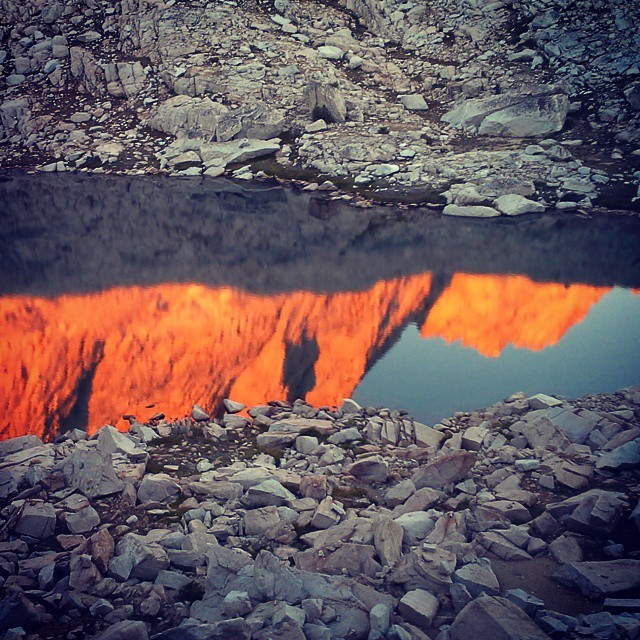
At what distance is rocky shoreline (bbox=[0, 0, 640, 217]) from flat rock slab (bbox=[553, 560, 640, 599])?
98.1ft

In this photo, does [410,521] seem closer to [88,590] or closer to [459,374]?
[88,590]

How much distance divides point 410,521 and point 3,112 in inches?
2162

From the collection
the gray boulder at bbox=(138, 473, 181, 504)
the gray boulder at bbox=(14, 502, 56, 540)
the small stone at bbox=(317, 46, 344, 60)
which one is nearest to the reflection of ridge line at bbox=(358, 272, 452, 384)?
the gray boulder at bbox=(138, 473, 181, 504)

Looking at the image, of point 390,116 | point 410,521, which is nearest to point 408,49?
point 390,116

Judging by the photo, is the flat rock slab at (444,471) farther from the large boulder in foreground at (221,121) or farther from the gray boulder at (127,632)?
the large boulder in foreground at (221,121)

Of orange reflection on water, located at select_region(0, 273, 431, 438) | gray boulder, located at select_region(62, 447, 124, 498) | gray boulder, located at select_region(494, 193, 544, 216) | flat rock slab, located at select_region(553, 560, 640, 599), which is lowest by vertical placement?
orange reflection on water, located at select_region(0, 273, 431, 438)

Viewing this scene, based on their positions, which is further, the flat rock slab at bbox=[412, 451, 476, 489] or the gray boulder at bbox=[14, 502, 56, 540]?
the flat rock slab at bbox=[412, 451, 476, 489]

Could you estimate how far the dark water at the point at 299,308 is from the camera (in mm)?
15203

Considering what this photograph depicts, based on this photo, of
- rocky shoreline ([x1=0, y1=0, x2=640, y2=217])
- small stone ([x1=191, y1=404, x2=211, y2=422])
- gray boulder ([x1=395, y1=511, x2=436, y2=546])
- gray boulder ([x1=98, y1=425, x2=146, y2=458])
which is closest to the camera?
gray boulder ([x1=395, y1=511, x2=436, y2=546])

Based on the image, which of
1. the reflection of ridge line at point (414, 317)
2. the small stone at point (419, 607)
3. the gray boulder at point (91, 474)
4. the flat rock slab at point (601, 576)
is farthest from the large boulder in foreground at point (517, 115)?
the small stone at point (419, 607)

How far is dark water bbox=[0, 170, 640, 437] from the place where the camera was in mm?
15203

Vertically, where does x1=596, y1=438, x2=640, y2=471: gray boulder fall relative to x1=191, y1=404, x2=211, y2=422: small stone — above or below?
above

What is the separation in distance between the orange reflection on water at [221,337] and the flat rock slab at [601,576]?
746 centimetres

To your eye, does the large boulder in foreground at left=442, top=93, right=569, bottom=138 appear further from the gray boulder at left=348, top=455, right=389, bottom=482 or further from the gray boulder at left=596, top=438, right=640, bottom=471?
the gray boulder at left=348, top=455, right=389, bottom=482
